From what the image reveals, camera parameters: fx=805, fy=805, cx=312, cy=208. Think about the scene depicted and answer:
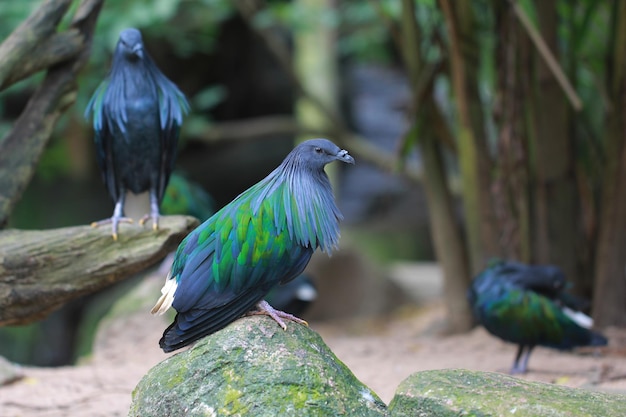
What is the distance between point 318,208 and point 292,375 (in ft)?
2.18

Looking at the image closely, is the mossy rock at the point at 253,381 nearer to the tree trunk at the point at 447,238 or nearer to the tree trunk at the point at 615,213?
the tree trunk at the point at 615,213

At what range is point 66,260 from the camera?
3.88 metres

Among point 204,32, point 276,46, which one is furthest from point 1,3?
point 204,32

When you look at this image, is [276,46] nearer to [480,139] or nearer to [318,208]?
[480,139]

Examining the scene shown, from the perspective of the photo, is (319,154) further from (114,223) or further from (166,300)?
(114,223)

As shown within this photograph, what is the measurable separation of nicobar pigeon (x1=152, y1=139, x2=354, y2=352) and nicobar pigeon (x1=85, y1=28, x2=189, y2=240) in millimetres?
885

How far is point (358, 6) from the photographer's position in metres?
11.1

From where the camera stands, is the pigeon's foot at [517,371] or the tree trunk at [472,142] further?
the tree trunk at [472,142]

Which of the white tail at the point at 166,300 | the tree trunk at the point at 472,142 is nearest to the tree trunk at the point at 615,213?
the tree trunk at the point at 472,142

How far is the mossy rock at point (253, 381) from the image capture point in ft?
9.50

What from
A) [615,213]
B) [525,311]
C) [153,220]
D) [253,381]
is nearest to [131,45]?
[153,220]

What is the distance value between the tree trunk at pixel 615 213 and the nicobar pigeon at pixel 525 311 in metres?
0.89

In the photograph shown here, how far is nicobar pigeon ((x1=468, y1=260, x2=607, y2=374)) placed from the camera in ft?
15.9

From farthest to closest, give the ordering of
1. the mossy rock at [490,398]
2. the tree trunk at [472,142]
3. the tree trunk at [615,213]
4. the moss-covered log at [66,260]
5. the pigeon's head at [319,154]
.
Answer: the tree trunk at [472,142] < the tree trunk at [615,213] < the moss-covered log at [66,260] < the pigeon's head at [319,154] < the mossy rock at [490,398]
